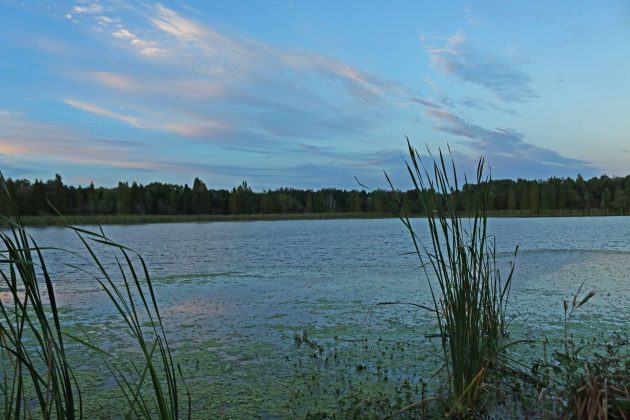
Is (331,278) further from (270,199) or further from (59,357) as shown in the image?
(270,199)

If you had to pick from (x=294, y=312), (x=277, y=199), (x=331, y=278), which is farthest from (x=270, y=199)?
(x=294, y=312)

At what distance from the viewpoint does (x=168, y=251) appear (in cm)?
1917

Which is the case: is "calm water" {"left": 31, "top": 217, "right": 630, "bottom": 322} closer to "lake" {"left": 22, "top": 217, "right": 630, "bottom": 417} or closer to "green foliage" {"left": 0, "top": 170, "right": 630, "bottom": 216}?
"lake" {"left": 22, "top": 217, "right": 630, "bottom": 417}

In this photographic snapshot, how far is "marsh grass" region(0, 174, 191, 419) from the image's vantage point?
5.15 ft

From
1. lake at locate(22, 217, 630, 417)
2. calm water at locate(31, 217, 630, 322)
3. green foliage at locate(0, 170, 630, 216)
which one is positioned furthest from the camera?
green foliage at locate(0, 170, 630, 216)

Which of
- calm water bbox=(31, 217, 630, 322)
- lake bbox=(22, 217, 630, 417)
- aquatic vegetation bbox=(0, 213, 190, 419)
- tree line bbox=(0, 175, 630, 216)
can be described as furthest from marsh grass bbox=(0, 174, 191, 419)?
tree line bbox=(0, 175, 630, 216)

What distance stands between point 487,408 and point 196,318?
4740 mm

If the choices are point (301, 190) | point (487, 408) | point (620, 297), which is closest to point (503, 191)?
point (301, 190)

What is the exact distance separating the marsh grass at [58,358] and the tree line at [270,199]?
54.8m

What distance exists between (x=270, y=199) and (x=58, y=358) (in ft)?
286

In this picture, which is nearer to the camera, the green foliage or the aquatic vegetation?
the aquatic vegetation

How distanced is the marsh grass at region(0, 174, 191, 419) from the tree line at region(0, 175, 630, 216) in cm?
5482

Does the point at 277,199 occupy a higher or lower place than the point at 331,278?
higher

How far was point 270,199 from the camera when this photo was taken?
291 feet
